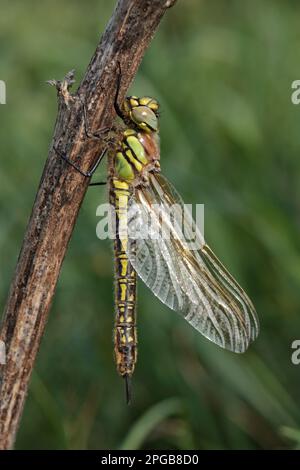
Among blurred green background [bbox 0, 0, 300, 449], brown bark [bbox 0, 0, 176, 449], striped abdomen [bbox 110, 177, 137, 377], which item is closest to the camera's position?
brown bark [bbox 0, 0, 176, 449]

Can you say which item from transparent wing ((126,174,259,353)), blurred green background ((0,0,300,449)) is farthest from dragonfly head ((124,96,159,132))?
blurred green background ((0,0,300,449))

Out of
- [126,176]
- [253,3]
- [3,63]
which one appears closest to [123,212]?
[126,176]

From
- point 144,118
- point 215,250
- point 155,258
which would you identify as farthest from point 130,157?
point 215,250

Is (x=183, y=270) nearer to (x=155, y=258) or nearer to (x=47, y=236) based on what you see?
(x=155, y=258)

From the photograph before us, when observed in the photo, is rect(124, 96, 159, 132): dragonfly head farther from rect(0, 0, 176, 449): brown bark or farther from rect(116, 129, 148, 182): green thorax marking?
rect(0, 0, 176, 449): brown bark
